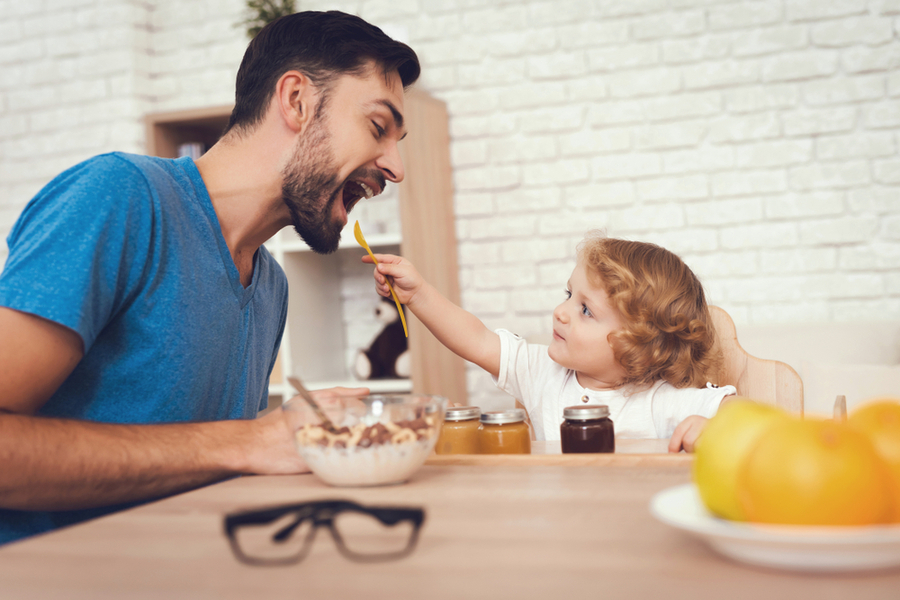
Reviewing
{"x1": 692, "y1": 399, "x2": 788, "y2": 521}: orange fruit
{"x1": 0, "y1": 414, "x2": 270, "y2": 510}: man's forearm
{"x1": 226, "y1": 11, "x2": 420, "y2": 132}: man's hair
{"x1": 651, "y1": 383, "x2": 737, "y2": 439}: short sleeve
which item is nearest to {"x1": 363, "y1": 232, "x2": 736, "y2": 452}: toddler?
{"x1": 651, "y1": 383, "x2": 737, "y2": 439}: short sleeve

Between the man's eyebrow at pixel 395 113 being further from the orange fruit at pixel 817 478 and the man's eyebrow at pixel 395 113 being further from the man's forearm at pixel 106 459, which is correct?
the orange fruit at pixel 817 478

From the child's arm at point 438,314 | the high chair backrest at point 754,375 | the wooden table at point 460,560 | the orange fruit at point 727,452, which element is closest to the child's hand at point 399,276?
the child's arm at point 438,314

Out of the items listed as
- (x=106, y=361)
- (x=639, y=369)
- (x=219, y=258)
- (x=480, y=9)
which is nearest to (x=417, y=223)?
(x=480, y=9)

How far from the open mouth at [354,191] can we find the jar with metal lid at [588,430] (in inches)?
28.5

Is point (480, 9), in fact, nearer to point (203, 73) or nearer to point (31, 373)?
point (203, 73)

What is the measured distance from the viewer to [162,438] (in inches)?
37.0

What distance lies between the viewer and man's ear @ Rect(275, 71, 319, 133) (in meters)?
1.38

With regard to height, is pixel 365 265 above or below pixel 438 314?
above

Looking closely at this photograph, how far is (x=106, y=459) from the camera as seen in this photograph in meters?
0.91

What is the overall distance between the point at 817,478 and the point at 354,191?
3.98ft

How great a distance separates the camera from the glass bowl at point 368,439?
0.76 meters

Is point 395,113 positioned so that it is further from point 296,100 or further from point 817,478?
point 817,478

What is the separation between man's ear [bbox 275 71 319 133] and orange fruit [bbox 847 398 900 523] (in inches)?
42.9

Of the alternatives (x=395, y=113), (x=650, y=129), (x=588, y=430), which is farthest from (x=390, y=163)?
(x=650, y=129)
